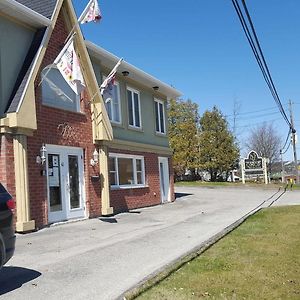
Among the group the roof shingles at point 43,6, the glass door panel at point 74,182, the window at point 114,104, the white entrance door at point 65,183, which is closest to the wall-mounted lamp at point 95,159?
→ the white entrance door at point 65,183

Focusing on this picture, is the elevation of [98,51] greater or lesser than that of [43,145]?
greater

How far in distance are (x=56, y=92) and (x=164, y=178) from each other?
10.4 meters

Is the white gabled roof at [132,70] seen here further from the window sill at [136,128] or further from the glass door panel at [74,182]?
the glass door panel at [74,182]

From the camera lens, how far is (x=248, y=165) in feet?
132

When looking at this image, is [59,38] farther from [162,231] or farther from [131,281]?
[131,281]

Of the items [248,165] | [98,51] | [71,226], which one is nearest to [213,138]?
[248,165]

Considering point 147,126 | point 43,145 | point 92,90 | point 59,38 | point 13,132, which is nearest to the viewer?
point 13,132

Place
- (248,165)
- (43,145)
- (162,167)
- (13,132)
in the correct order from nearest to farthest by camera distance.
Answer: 1. (13,132)
2. (43,145)
3. (162,167)
4. (248,165)

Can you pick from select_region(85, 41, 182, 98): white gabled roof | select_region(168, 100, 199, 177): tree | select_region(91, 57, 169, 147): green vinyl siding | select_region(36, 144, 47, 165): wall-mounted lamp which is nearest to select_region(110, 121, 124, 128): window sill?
select_region(91, 57, 169, 147): green vinyl siding

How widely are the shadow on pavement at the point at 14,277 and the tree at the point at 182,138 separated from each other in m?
33.1

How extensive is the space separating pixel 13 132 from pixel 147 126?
1020cm

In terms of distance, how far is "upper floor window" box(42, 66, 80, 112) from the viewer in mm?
13250

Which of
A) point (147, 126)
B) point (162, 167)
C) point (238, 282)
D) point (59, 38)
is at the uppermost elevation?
point (59, 38)

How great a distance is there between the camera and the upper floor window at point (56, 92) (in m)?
13.2
